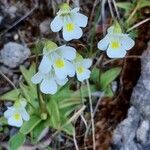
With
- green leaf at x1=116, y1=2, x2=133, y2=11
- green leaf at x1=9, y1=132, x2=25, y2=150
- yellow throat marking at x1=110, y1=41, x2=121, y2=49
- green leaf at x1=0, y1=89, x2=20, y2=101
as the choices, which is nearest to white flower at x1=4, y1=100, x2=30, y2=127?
green leaf at x1=9, y1=132, x2=25, y2=150

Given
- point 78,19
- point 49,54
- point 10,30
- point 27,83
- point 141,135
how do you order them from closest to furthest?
point 49,54
point 78,19
point 141,135
point 27,83
point 10,30

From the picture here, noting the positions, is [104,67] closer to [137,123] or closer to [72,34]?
[137,123]

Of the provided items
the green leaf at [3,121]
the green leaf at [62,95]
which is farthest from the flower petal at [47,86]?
the green leaf at [3,121]

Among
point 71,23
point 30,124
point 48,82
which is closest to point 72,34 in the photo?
point 71,23

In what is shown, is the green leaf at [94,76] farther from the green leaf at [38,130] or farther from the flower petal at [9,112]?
the flower petal at [9,112]

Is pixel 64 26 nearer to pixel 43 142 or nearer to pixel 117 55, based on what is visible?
pixel 117 55

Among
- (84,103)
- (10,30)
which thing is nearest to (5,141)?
(84,103)
